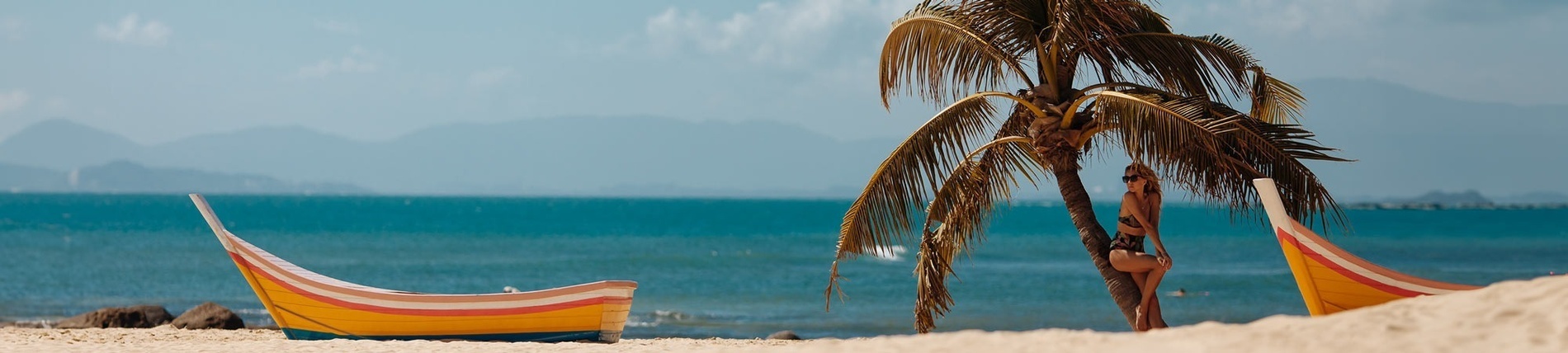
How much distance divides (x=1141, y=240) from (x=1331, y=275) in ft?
3.73

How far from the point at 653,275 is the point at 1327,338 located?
27.0 meters

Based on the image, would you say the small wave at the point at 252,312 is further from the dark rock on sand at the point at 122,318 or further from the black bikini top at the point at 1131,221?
the black bikini top at the point at 1131,221

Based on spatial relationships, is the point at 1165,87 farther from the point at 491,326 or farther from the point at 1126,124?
the point at 491,326

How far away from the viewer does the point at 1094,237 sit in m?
9.13

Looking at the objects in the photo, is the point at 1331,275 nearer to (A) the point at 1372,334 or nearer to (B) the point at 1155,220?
(B) the point at 1155,220

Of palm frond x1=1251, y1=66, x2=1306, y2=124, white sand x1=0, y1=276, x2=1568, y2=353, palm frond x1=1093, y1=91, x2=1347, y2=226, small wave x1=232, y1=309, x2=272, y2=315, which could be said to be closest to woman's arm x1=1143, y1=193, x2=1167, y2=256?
palm frond x1=1093, y1=91, x2=1347, y2=226

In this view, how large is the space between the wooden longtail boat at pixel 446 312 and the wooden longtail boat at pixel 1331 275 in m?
4.93

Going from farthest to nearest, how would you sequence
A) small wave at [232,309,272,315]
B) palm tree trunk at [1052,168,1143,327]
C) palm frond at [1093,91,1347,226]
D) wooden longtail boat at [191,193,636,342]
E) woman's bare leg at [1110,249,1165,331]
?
small wave at [232,309,272,315] → wooden longtail boat at [191,193,636,342] → palm tree trunk at [1052,168,1143,327] → woman's bare leg at [1110,249,1165,331] → palm frond at [1093,91,1347,226]

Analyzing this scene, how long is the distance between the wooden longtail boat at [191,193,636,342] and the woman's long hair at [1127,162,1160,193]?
4.11 m

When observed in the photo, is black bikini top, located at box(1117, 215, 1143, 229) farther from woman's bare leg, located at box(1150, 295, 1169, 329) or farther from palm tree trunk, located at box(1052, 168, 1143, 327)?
palm tree trunk, located at box(1052, 168, 1143, 327)

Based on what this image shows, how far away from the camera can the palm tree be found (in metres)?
7.94

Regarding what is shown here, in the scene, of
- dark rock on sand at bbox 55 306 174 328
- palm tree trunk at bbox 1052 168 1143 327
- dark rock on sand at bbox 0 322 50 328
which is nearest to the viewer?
palm tree trunk at bbox 1052 168 1143 327

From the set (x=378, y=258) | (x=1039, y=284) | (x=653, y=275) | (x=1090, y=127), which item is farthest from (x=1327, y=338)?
(x=378, y=258)

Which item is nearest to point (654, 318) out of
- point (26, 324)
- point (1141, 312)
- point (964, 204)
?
point (26, 324)
